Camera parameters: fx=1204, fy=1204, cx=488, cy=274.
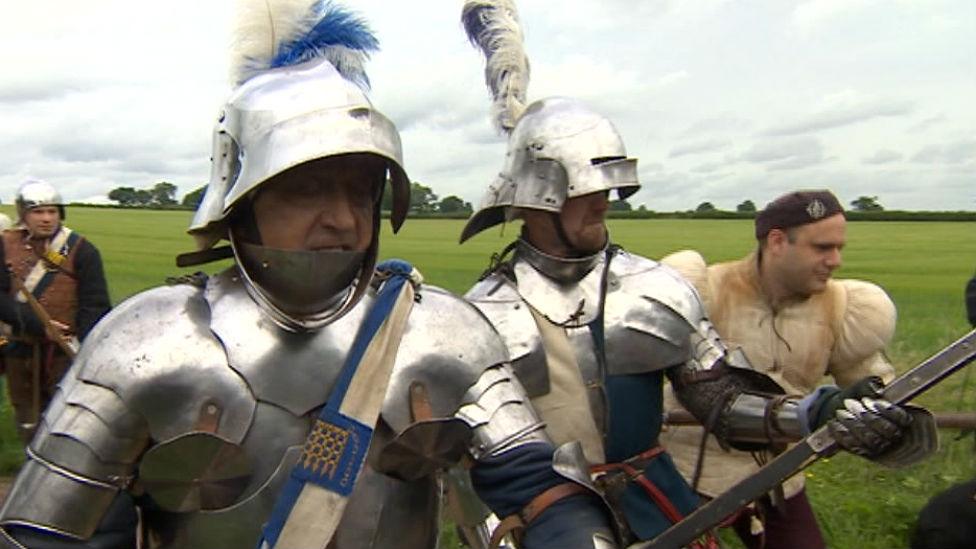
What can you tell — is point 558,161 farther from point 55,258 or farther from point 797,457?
point 55,258

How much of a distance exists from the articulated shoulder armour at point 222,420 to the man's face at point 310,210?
14cm

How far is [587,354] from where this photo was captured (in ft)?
11.9

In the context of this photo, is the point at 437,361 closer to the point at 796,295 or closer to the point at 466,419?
the point at 466,419

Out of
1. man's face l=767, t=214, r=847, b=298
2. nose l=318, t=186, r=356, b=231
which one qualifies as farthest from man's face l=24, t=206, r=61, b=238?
nose l=318, t=186, r=356, b=231

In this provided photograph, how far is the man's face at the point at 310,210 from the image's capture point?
8.13ft

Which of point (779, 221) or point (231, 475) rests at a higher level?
point (779, 221)

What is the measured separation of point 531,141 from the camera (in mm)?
3932

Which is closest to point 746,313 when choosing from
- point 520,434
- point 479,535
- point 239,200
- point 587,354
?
point 587,354

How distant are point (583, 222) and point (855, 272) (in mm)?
19063

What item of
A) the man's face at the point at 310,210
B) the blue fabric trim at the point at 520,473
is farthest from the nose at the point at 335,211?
the blue fabric trim at the point at 520,473

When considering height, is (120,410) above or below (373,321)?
below

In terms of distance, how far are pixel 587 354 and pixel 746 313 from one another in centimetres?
97

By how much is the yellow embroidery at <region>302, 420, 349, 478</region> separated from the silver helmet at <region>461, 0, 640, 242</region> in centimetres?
160

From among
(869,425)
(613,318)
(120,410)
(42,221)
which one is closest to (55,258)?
(42,221)
